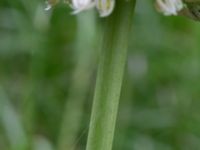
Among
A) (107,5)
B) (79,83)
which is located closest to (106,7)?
(107,5)

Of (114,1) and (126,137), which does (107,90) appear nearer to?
(114,1)

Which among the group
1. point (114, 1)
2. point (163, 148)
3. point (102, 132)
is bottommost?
point (163, 148)

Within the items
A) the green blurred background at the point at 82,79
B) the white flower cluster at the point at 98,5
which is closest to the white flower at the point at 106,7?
the white flower cluster at the point at 98,5

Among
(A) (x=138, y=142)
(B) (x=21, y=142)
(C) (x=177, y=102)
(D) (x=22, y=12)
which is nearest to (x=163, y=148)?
(A) (x=138, y=142)

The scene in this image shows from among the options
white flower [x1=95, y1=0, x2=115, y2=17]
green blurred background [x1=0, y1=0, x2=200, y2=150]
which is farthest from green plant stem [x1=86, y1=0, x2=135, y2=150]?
green blurred background [x1=0, y1=0, x2=200, y2=150]

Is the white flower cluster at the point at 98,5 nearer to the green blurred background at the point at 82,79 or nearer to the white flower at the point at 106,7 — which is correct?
the white flower at the point at 106,7

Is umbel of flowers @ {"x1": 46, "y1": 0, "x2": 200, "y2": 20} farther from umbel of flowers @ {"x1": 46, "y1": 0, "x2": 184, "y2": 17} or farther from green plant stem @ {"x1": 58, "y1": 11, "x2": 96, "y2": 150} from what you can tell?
green plant stem @ {"x1": 58, "y1": 11, "x2": 96, "y2": 150}
